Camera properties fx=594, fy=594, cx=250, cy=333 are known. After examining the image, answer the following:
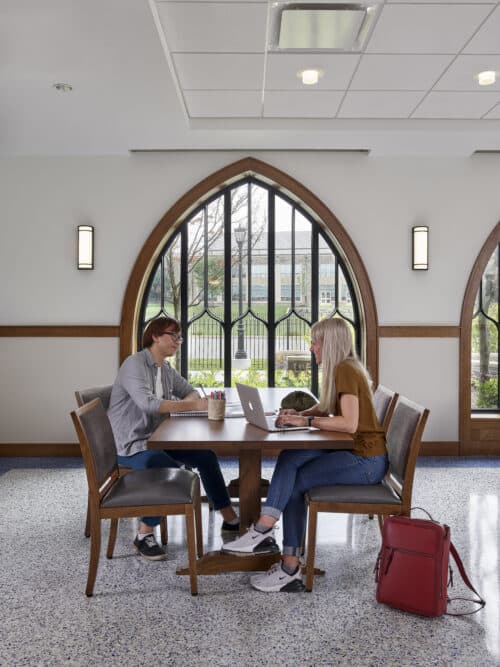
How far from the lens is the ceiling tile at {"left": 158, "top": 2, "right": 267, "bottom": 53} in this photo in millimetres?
2852

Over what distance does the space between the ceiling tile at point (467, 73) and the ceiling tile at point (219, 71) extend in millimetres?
1145

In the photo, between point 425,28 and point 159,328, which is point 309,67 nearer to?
point 425,28

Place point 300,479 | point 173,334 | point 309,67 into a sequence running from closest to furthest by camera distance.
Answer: point 300,479 → point 173,334 → point 309,67

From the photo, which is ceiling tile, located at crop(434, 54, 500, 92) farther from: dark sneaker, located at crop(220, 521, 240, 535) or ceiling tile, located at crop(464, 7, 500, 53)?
dark sneaker, located at crop(220, 521, 240, 535)

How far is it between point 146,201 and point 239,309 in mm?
1246

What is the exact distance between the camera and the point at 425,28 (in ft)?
10.0

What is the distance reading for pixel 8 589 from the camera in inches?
106

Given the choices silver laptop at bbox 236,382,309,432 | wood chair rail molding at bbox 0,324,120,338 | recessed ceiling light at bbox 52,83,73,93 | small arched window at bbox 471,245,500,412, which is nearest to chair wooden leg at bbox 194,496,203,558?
silver laptop at bbox 236,382,309,432

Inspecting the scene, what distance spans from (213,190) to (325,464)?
315cm

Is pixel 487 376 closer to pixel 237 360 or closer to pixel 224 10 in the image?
pixel 237 360

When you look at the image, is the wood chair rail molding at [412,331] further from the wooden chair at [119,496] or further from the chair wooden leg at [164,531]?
the wooden chair at [119,496]

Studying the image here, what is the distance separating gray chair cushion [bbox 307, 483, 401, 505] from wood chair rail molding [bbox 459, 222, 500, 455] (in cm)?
277

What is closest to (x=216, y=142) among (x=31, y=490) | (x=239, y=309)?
(x=239, y=309)

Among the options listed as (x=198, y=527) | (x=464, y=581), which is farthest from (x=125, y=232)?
(x=464, y=581)
